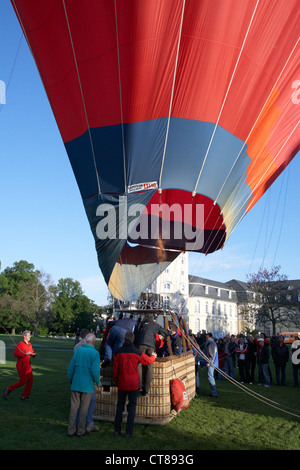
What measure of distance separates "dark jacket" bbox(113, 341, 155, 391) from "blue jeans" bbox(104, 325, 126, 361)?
79 centimetres

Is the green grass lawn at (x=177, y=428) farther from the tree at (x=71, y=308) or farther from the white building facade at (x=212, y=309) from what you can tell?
the tree at (x=71, y=308)

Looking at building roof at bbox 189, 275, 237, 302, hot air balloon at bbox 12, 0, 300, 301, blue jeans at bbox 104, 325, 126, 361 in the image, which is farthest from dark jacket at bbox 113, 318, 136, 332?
building roof at bbox 189, 275, 237, 302

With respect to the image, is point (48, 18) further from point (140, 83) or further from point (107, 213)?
point (107, 213)

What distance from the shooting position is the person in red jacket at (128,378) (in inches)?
206

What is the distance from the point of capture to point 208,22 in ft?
24.2

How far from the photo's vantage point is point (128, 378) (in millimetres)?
5246

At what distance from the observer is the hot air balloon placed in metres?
7.43

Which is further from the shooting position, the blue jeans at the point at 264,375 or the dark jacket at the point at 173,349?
the blue jeans at the point at 264,375

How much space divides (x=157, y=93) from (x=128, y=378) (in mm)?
5485

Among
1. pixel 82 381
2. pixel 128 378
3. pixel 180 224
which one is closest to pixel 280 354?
pixel 180 224

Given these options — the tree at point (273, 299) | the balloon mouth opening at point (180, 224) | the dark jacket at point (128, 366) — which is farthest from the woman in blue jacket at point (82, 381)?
the tree at point (273, 299)

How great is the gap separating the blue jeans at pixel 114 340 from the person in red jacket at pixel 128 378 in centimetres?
80

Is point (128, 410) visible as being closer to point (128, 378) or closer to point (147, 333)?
Result: point (128, 378)

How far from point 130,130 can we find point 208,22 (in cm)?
254
